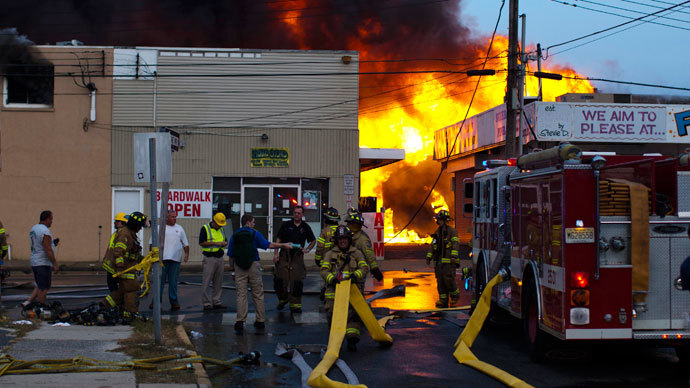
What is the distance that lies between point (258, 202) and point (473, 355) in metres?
16.9

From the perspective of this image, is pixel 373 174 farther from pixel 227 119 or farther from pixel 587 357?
pixel 587 357

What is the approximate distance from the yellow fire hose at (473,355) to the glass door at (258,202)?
50.7 feet

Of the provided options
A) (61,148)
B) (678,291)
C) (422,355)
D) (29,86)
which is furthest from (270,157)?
(678,291)

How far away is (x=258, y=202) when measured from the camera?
24938 millimetres

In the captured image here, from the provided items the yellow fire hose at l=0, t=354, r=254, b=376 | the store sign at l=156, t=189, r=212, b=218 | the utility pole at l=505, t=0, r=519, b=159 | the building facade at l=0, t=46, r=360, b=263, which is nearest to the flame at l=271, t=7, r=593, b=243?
the building facade at l=0, t=46, r=360, b=263

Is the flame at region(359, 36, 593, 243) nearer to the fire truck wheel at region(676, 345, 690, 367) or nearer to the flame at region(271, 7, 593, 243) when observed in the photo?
the flame at region(271, 7, 593, 243)

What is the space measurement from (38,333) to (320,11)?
2857 cm

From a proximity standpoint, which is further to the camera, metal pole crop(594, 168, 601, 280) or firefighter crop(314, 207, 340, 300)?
firefighter crop(314, 207, 340, 300)

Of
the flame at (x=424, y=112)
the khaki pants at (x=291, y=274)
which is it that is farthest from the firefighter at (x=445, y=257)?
the flame at (x=424, y=112)

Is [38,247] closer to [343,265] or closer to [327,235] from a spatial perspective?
[327,235]

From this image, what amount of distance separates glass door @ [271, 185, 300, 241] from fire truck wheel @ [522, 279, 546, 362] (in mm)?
16327

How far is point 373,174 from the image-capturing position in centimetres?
3809

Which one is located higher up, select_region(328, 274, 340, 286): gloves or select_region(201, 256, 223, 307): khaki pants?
select_region(328, 274, 340, 286): gloves

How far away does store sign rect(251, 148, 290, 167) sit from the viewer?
25.0 meters
